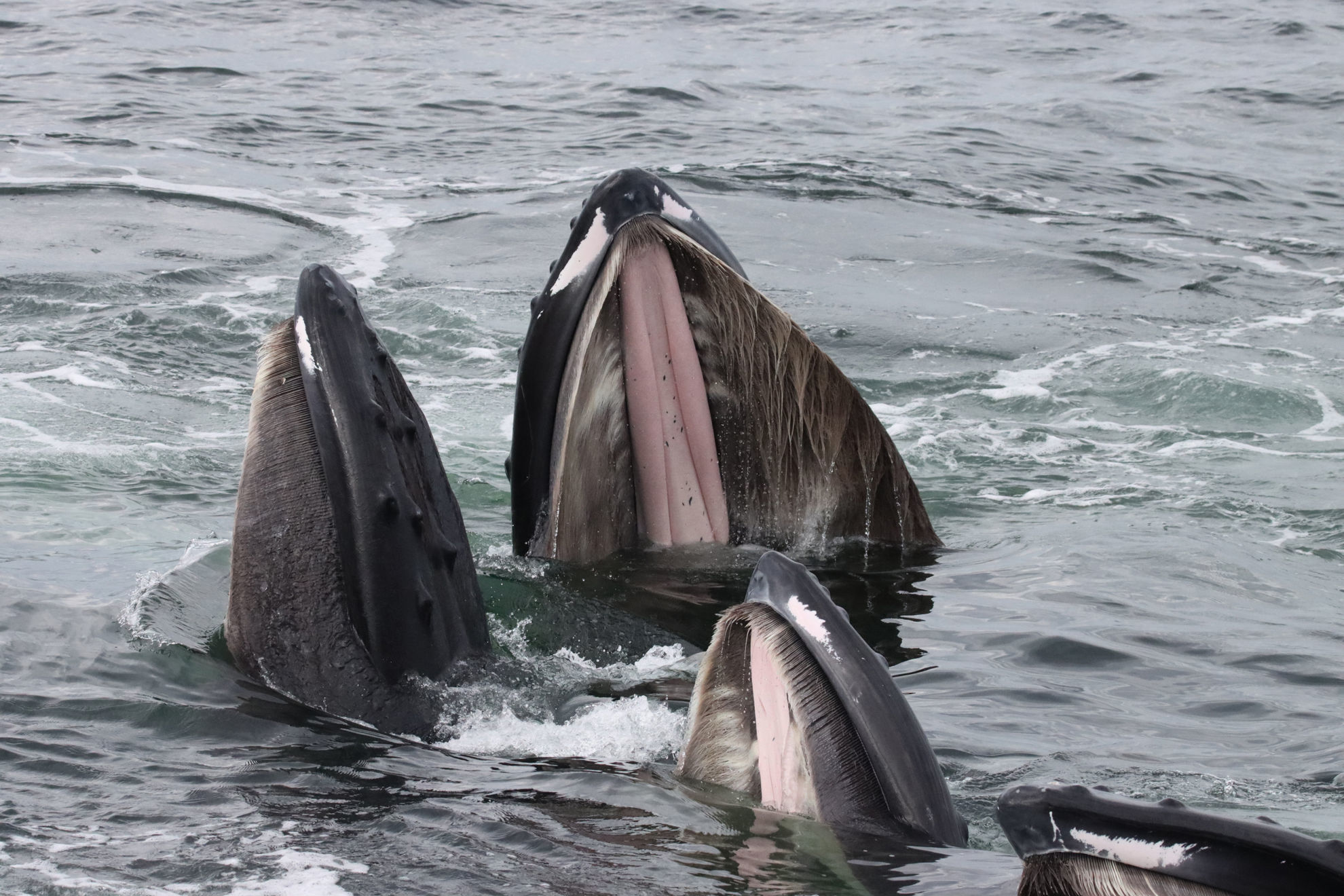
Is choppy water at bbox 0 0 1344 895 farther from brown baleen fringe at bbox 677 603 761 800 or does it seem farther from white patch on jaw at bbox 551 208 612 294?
white patch on jaw at bbox 551 208 612 294

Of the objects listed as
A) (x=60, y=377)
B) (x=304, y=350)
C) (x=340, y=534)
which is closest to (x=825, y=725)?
(x=340, y=534)

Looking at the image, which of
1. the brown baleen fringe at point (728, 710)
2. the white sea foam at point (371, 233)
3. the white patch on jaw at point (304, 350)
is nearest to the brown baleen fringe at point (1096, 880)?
the brown baleen fringe at point (728, 710)

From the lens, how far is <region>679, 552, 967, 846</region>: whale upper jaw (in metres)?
3.28

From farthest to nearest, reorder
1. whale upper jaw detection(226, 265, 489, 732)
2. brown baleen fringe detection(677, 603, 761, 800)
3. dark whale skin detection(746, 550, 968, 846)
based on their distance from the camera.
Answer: whale upper jaw detection(226, 265, 489, 732), brown baleen fringe detection(677, 603, 761, 800), dark whale skin detection(746, 550, 968, 846)

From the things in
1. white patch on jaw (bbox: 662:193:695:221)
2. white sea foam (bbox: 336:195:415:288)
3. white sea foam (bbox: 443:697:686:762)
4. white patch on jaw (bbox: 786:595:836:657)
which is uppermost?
white patch on jaw (bbox: 662:193:695:221)

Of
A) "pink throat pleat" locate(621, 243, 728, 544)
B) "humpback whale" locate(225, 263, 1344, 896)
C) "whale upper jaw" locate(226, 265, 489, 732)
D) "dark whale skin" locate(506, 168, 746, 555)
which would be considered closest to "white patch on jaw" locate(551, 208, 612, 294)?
"dark whale skin" locate(506, 168, 746, 555)

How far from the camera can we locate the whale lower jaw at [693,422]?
554 centimetres

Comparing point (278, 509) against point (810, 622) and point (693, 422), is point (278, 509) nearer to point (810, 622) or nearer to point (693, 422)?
point (810, 622)

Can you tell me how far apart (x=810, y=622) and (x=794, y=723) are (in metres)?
0.22

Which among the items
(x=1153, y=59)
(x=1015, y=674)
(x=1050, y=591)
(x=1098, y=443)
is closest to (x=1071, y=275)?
(x=1098, y=443)

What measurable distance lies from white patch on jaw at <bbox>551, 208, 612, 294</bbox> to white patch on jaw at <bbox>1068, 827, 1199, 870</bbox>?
334cm

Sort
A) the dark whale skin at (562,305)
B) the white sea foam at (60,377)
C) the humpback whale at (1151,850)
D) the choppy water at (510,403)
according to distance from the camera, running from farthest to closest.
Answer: the white sea foam at (60,377) → the dark whale skin at (562,305) → the choppy water at (510,403) → the humpback whale at (1151,850)

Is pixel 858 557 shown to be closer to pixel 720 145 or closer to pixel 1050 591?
pixel 1050 591

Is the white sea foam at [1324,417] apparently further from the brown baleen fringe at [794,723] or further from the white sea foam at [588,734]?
the brown baleen fringe at [794,723]
